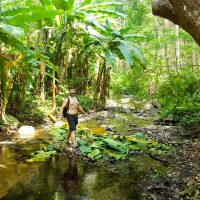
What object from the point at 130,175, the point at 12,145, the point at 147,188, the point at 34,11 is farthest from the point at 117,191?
the point at 34,11

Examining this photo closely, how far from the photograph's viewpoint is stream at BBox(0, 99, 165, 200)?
5.19m

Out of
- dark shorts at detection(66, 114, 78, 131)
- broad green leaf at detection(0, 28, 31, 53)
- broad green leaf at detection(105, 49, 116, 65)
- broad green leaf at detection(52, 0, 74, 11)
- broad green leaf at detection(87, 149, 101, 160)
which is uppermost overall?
broad green leaf at detection(52, 0, 74, 11)

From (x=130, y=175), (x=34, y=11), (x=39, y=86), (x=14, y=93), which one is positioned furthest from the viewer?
(x=39, y=86)

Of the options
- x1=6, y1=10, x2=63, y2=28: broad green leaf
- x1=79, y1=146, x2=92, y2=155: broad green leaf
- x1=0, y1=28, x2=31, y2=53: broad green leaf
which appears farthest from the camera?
x1=6, y1=10, x2=63, y2=28: broad green leaf

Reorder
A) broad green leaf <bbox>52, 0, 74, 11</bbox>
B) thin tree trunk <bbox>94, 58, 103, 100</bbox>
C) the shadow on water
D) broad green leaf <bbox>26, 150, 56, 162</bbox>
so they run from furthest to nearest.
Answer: thin tree trunk <bbox>94, 58, 103, 100</bbox> < broad green leaf <bbox>52, 0, 74, 11</bbox> < broad green leaf <bbox>26, 150, 56, 162</bbox> < the shadow on water

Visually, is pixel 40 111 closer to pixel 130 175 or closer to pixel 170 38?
pixel 130 175

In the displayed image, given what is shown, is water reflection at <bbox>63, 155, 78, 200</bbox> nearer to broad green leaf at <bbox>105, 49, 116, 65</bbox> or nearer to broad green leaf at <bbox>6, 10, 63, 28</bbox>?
broad green leaf at <bbox>6, 10, 63, 28</bbox>

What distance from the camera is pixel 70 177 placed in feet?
20.0

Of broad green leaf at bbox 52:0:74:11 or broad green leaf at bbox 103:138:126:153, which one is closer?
broad green leaf at bbox 103:138:126:153

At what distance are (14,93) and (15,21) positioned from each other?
3.24m

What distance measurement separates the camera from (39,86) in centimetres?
1371

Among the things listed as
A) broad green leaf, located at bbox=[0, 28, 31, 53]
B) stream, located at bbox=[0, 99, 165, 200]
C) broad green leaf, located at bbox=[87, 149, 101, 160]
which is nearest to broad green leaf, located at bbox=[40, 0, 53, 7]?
broad green leaf, located at bbox=[0, 28, 31, 53]

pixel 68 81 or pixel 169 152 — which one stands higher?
pixel 68 81

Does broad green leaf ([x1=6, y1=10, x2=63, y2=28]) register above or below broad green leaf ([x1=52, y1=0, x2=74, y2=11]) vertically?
below
